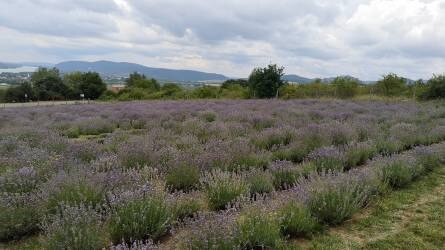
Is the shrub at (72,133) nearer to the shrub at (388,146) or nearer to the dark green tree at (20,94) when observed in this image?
the shrub at (388,146)

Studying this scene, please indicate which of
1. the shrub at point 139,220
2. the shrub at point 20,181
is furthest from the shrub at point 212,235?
the shrub at point 20,181

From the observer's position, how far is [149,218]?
11.0 feet

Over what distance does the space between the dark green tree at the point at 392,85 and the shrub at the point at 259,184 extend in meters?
32.3

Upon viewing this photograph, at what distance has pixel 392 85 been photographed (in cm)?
3316

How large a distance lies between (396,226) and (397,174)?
150 centimetres

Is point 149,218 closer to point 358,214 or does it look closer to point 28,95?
point 358,214

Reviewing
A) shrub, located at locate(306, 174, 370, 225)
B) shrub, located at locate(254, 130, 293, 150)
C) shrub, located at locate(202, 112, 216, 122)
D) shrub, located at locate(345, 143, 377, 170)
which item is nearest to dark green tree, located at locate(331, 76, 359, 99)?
shrub, located at locate(202, 112, 216, 122)

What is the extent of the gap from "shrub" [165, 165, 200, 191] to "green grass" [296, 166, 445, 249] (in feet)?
6.27

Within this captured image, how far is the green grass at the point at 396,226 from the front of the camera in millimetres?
3494

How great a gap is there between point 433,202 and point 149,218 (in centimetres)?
373

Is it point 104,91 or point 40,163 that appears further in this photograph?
point 104,91

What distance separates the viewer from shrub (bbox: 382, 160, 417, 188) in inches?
205

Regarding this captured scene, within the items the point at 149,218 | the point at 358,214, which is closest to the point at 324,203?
the point at 358,214

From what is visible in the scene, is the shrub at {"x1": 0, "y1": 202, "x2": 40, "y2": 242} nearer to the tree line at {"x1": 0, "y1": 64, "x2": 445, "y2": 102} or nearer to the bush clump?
the bush clump
